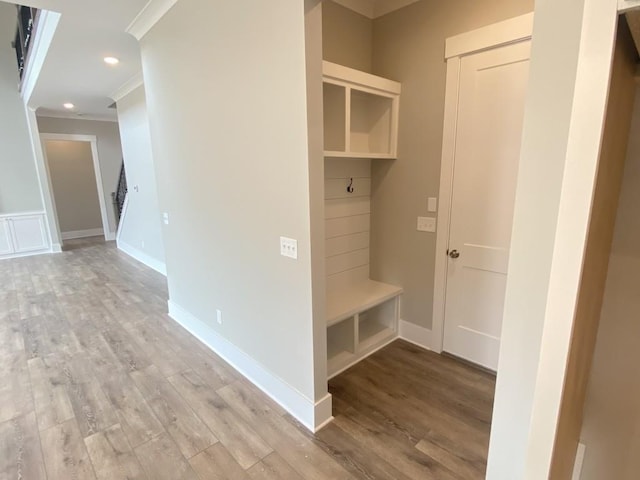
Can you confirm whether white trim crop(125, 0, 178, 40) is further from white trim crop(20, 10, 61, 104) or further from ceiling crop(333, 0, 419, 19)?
ceiling crop(333, 0, 419, 19)

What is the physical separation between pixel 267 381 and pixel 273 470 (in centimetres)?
65

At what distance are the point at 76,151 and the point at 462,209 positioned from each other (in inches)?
381

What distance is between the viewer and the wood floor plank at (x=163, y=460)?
67.4 inches

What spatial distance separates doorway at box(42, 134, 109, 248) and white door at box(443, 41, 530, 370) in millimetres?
8193

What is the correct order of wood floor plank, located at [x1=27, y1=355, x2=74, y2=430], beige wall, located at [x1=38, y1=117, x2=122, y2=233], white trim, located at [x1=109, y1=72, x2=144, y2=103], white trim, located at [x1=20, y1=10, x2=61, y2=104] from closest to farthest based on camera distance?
wood floor plank, located at [x1=27, y1=355, x2=74, y2=430]
white trim, located at [x1=20, y1=10, x2=61, y2=104]
white trim, located at [x1=109, y1=72, x2=144, y2=103]
beige wall, located at [x1=38, y1=117, x2=122, y2=233]

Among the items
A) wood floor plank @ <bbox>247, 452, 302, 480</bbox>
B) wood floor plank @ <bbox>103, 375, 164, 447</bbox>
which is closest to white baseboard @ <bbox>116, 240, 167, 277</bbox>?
wood floor plank @ <bbox>103, 375, 164, 447</bbox>

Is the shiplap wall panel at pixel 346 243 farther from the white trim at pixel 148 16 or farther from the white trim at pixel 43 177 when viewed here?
the white trim at pixel 43 177

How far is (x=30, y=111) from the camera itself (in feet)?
19.9

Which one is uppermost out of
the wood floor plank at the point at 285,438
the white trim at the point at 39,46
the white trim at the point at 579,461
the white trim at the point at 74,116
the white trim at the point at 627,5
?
the white trim at the point at 39,46

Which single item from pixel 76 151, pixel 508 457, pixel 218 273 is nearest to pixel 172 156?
pixel 218 273

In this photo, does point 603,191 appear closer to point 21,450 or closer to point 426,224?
point 426,224

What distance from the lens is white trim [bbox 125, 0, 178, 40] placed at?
8.48ft

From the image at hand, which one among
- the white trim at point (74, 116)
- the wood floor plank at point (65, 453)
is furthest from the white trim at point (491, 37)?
the white trim at point (74, 116)

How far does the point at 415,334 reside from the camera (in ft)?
9.71
